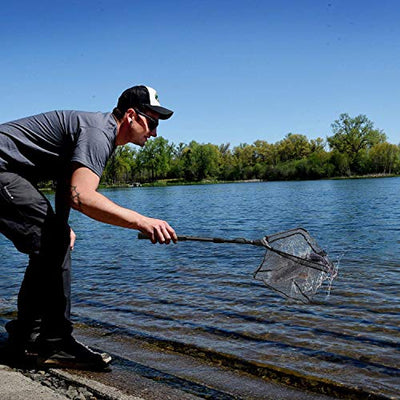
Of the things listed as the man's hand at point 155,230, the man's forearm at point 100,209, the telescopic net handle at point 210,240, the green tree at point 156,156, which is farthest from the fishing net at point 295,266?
the green tree at point 156,156

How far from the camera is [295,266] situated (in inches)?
188

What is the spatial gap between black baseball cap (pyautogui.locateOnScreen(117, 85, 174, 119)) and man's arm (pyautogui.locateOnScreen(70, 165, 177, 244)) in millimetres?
706

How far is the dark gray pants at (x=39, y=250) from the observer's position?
3.63 metres

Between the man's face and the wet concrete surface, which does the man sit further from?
the wet concrete surface

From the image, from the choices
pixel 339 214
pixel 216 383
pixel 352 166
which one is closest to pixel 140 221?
pixel 216 383

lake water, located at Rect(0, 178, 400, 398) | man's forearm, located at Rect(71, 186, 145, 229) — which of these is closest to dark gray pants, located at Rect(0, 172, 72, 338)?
man's forearm, located at Rect(71, 186, 145, 229)

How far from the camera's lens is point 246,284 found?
8.84 metres

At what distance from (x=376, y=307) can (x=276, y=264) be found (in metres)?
3.04

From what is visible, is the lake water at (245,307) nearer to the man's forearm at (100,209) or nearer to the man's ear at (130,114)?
the man's forearm at (100,209)

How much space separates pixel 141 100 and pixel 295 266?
91.1 inches

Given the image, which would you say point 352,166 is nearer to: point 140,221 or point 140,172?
point 140,172

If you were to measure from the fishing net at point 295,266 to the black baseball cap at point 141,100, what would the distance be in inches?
69.0

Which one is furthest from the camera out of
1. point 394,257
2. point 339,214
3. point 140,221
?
point 339,214

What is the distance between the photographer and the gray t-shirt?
354 centimetres
